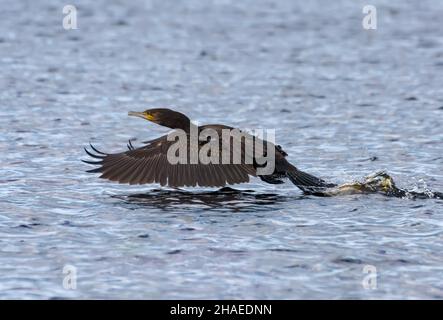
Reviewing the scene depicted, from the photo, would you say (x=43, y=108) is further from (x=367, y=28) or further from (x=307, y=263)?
(x=367, y=28)

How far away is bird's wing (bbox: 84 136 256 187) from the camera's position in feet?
38.5

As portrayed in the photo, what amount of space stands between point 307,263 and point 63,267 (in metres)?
2.15

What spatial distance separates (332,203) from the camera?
1171cm

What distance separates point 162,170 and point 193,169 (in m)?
0.35

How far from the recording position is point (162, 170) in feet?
39.2

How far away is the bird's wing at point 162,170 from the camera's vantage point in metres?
11.7

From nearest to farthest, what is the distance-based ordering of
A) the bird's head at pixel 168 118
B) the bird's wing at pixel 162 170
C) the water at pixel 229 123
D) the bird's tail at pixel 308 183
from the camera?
the water at pixel 229 123, the bird's wing at pixel 162 170, the bird's tail at pixel 308 183, the bird's head at pixel 168 118

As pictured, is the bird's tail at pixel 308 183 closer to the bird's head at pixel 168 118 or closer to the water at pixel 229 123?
the water at pixel 229 123

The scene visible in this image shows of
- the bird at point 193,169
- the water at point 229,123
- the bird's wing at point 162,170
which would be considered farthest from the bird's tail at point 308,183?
the bird's wing at point 162,170

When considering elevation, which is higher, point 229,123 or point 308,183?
point 229,123

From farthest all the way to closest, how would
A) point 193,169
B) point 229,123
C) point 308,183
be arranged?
point 229,123
point 308,183
point 193,169

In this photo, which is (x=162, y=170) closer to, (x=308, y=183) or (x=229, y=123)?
(x=308, y=183)

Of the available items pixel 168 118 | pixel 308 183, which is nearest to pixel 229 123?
pixel 168 118

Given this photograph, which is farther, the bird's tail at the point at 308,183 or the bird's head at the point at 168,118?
the bird's head at the point at 168,118
